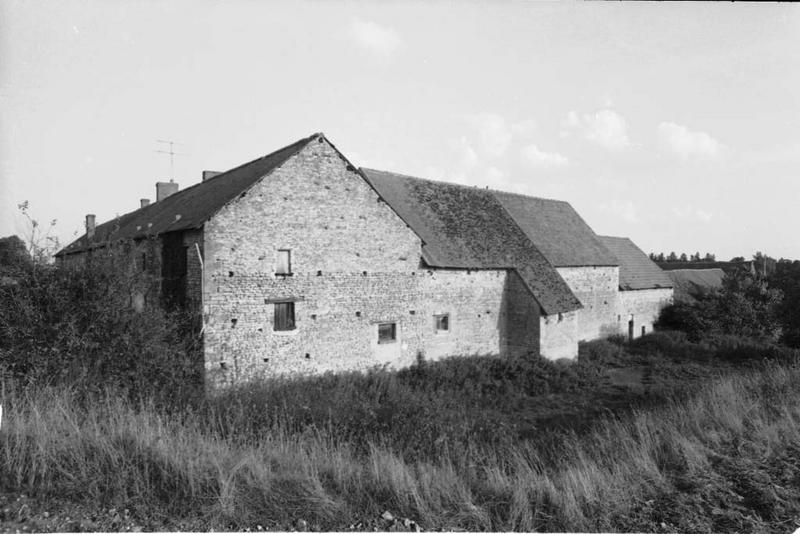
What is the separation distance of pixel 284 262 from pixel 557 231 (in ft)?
54.7

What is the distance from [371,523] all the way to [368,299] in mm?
9594

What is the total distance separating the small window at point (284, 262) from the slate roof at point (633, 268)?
2063 centimetres

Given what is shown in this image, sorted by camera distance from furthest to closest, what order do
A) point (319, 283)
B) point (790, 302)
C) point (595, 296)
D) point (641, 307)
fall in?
→ point (641, 307)
point (595, 296)
point (790, 302)
point (319, 283)

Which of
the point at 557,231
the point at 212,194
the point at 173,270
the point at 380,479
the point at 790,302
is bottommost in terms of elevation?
the point at 380,479

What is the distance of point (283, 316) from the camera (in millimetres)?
12109

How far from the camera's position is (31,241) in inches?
321

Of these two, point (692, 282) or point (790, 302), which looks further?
point (692, 282)

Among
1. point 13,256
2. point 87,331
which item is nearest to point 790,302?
point 87,331

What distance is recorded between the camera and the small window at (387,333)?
46.5 ft

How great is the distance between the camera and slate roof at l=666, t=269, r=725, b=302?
3016 cm

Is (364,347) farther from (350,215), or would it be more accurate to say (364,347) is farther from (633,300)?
(633,300)

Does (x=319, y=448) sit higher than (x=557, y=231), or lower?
lower

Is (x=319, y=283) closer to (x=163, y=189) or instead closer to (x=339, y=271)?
(x=339, y=271)

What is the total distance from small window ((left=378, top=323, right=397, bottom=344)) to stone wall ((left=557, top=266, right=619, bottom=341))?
1062 centimetres
